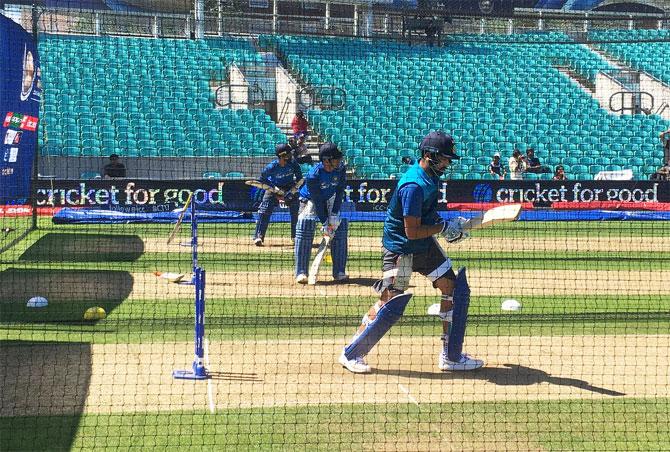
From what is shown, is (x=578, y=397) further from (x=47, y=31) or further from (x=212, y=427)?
(x=47, y=31)

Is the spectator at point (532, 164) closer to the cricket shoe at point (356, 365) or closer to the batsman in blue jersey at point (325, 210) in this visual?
the batsman in blue jersey at point (325, 210)

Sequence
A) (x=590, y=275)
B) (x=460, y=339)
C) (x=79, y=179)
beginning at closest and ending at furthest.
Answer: (x=460, y=339) → (x=590, y=275) → (x=79, y=179)

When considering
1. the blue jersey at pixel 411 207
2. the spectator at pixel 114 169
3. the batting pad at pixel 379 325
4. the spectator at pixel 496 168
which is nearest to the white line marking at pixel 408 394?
the batting pad at pixel 379 325

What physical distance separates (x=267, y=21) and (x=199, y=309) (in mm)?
14279

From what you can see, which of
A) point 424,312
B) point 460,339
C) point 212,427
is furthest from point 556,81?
point 212,427

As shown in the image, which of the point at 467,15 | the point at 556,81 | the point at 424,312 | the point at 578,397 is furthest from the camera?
the point at 556,81

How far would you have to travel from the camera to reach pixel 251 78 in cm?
2919

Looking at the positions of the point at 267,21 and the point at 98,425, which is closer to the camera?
the point at 98,425

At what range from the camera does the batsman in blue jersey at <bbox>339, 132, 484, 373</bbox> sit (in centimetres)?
802

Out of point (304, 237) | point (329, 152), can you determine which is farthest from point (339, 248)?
point (329, 152)

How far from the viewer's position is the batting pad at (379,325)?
26.8ft

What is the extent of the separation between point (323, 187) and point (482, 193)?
44.1 ft

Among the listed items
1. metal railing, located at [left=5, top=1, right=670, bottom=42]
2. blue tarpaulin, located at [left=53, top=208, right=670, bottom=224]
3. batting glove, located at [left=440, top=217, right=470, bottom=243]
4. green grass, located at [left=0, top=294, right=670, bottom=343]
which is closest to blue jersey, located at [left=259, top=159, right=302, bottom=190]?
metal railing, located at [left=5, top=1, right=670, bottom=42]

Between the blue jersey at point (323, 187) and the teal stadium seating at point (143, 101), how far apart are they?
13.4 m
